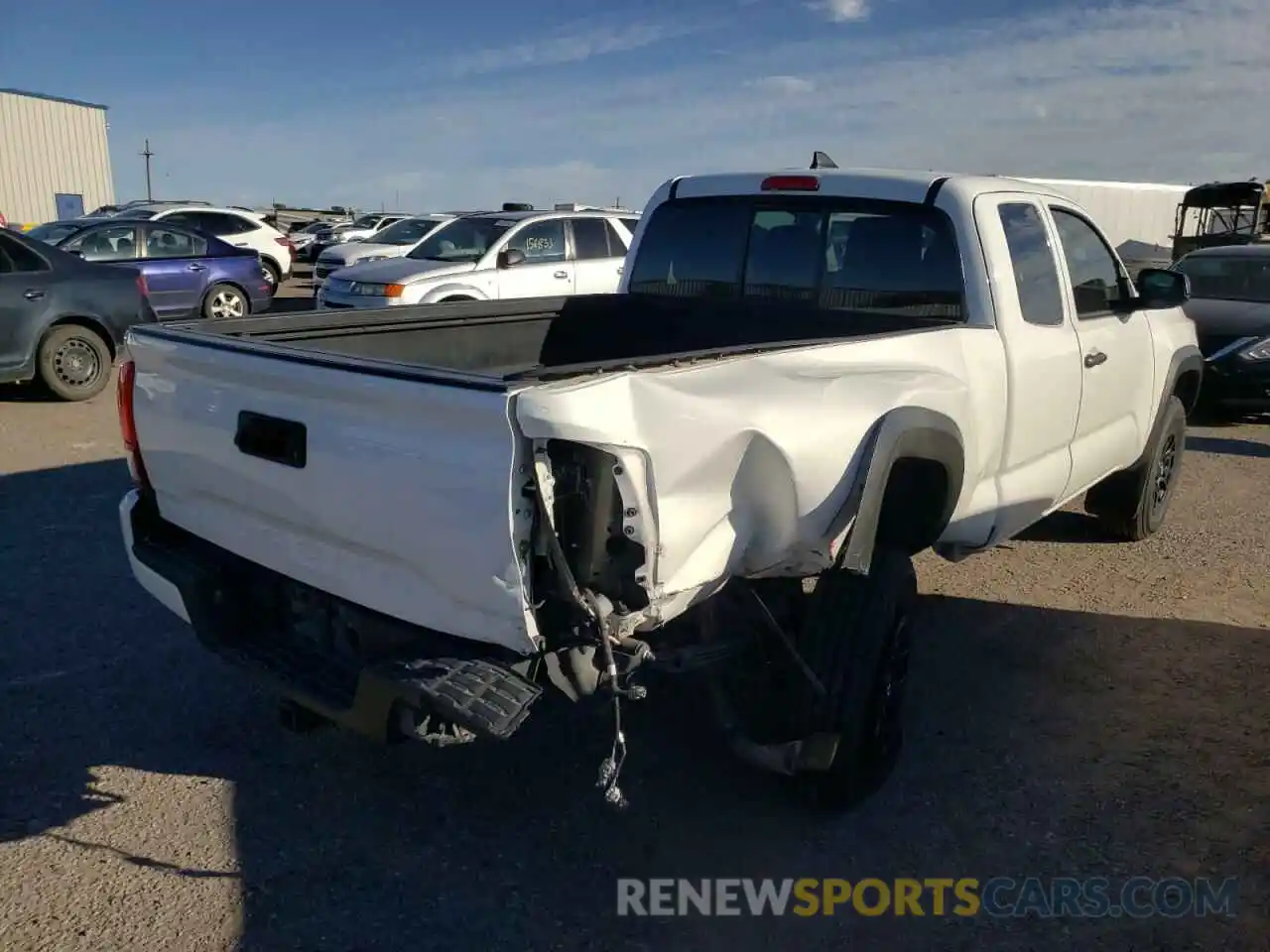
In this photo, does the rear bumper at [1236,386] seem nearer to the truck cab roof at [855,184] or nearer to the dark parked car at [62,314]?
the truck cab roof at [855,184]

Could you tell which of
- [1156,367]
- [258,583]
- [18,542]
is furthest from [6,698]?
[1156,367]

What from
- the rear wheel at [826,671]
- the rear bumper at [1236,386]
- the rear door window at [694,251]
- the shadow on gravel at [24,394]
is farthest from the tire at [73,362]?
the rear bumper at [1236,386]

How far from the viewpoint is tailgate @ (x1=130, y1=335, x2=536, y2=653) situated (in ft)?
8.03

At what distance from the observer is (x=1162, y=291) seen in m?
5.20

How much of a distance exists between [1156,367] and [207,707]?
16.2 ft

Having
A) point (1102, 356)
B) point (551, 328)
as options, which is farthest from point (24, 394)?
point (1102, 356)

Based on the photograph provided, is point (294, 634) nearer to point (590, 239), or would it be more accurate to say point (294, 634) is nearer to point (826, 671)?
point (826, 671)

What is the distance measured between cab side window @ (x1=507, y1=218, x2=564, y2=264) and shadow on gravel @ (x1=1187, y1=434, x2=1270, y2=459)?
22.5ft

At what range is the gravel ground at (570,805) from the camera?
2.96 meters

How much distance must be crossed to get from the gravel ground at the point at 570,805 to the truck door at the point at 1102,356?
0.85 m

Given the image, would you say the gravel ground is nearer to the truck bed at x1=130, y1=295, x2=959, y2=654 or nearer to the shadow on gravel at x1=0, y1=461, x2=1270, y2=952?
the shadow on gravel at x1=0, y1=461, x2=1270, y2=952

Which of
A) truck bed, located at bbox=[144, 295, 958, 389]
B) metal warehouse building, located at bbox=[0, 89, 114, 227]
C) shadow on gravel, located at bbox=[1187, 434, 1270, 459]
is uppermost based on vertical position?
metal warehouse building, located at bbox=[0, 89, 114, 227]

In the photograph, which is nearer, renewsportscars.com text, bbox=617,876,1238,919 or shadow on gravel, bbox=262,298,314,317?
renewsportscars.com text, bbox=617,876,1238,919

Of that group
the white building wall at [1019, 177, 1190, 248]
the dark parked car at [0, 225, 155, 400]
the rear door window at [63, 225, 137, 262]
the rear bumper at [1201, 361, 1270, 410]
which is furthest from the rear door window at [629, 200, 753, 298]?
the white building wall at [1019, 177, 1190, 248]
